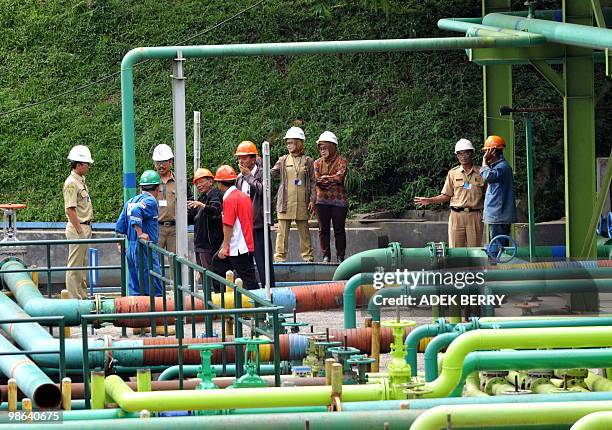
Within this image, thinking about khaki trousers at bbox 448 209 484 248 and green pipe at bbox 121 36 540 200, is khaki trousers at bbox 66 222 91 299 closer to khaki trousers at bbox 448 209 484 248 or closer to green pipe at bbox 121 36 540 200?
green pipe at bbox 121 36 540 200

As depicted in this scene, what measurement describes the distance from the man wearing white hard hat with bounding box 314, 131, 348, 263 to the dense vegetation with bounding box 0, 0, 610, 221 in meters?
4.15

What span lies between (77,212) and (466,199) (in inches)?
188

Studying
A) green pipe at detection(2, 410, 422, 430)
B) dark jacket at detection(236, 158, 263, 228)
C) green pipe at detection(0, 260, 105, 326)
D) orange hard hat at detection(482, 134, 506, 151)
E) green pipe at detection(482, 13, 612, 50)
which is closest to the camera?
green pipe at detection(2, 410, 422, 430)

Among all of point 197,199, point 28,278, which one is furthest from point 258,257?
point 28,278

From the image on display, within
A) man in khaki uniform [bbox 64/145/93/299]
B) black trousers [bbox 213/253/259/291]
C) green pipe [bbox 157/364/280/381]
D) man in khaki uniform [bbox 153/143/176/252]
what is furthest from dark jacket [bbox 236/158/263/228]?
green pipe [bbox 157/364/280/381]

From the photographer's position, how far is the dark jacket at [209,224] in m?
17.8

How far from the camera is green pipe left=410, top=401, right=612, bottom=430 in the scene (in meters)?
9.85

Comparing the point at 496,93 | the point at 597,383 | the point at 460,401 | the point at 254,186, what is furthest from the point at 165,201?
the point at 460,401

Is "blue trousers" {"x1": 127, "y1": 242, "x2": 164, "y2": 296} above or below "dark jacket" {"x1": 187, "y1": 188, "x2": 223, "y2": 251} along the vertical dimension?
below

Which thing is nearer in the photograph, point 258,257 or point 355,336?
point 355,336

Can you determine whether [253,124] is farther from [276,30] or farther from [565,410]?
[565,410]

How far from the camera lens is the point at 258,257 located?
19.2 metres

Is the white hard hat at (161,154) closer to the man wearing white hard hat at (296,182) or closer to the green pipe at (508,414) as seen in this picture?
the man wearing white hard hat at (296,182)

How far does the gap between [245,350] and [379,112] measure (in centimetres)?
1409
